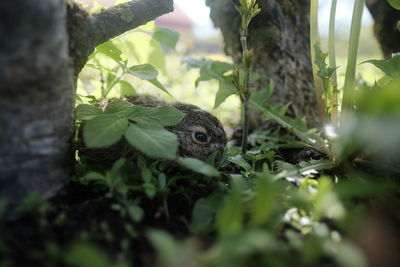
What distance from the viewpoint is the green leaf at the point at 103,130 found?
1.17 metres

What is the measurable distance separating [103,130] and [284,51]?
1840 mm

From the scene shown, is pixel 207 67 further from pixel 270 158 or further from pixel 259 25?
pixel 270 158

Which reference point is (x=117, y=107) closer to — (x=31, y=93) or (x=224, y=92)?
(x=31, y=93)

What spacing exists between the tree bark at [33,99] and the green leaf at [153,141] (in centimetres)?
25

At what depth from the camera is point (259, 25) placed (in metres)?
2.57

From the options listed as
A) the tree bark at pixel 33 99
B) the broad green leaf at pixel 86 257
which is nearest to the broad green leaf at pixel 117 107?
the tree bark at pixel 33 99

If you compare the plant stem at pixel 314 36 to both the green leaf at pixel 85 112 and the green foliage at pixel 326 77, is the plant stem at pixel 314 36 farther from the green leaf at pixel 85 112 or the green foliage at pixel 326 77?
the green leaf at pixel 85 112

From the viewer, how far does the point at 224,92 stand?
2238 mm

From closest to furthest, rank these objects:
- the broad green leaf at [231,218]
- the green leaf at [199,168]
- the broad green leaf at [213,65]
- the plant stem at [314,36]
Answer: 1. the broad green leaf at [231,218]
2. the green leaf at [199,168]
3. the plant stem at [314,36]
4. the broad green leaf at [213,65]

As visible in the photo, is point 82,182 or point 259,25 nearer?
point 82,182

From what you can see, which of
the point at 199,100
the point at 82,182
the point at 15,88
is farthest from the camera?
the point at 199,100

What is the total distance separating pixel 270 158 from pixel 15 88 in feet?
3.98

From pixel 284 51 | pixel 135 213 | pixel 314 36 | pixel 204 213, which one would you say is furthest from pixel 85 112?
pixel 284 51

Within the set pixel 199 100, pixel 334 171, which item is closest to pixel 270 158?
pixel 334 171
